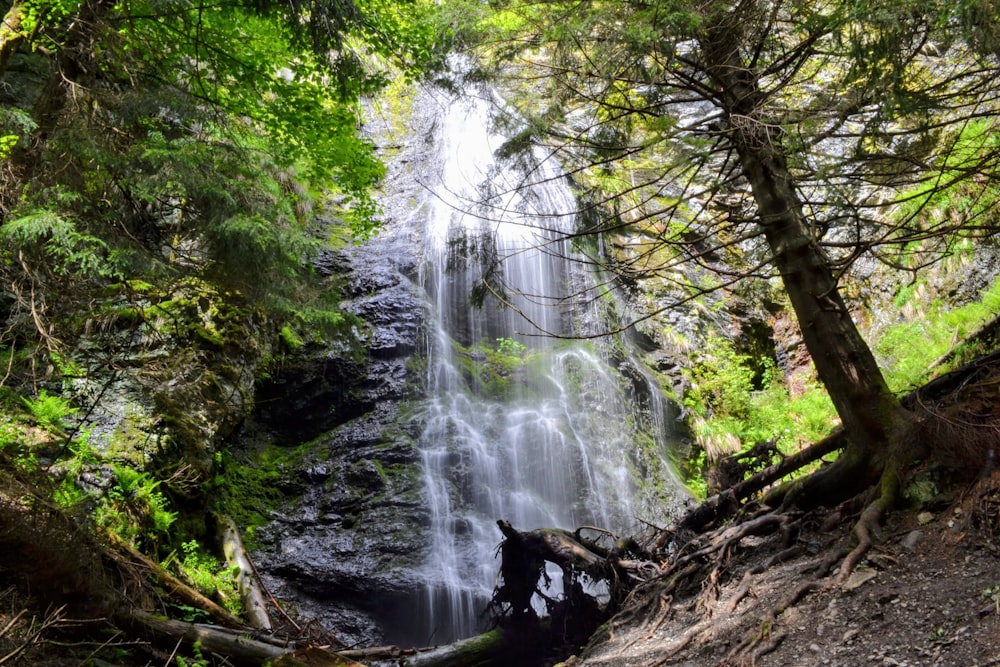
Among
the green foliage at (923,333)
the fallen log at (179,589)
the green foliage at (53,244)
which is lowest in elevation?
the fallen log at (179,589)

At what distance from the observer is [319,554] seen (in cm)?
835

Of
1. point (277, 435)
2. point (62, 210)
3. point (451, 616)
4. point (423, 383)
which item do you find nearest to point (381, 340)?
point (423, 383)

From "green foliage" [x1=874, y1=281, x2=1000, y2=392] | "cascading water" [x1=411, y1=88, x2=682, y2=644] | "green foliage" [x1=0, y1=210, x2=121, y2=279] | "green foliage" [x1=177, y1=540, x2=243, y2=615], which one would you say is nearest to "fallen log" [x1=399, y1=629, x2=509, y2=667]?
"green foliage" [x1=177, y1=540, x2=243, y2=615]

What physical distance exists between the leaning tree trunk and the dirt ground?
19.3 inches

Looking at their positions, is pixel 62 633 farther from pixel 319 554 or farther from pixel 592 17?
pixel 592 17

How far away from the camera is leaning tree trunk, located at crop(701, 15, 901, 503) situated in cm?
421

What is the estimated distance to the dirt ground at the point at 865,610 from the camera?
2.66 metres

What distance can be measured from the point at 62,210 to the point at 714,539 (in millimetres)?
6502

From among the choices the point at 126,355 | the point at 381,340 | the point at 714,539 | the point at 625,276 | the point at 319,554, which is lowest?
the point at 714,539

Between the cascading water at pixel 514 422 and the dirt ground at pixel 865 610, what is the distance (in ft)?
13.2

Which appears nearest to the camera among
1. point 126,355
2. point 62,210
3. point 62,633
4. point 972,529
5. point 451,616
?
point 972,529

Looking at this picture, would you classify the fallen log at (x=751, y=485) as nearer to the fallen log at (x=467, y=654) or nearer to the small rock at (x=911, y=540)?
the small rock at (x=911, y=540)

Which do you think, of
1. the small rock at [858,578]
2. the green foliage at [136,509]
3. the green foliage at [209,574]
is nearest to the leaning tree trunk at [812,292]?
the small rock at [858,578]

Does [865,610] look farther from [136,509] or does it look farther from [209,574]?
[136,509]
